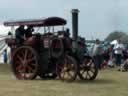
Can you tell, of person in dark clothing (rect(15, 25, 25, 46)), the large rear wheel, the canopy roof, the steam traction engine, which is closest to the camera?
the steam traction engine

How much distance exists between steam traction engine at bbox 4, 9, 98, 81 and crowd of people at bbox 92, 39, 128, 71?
7666 mm

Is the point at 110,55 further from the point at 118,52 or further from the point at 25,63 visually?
the point at 25,63

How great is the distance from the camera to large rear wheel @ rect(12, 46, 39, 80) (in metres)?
15.7

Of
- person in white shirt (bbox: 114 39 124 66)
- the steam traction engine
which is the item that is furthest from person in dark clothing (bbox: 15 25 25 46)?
person in white shirt (bbox: 114 39 124 66)

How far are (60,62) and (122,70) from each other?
751cm

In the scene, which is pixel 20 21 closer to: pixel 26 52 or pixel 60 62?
pixel 26 52

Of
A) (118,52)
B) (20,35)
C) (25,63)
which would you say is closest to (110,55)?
(118,52)

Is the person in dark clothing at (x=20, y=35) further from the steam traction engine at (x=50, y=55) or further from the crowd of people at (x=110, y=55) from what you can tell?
the crowd of people at (x=110, y=55)

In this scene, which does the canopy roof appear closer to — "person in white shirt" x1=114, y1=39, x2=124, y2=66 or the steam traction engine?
the steam traction engine

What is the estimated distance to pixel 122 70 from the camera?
22.3m

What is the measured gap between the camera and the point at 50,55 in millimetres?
15742

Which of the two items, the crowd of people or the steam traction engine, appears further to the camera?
the crowd of people

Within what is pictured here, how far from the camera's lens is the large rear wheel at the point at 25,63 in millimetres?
15742

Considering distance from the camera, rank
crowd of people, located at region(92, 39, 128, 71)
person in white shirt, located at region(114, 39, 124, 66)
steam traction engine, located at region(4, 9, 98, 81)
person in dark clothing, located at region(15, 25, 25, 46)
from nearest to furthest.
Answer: steam traction engine, located at region(4, 9, 98, 81) → person in dark clothing, located at region(15, 25, 25, 46) → crowd of people, located at region(92, 39, 128, 71) → person in white shirt, located at region(114, 39, 124, 66)
